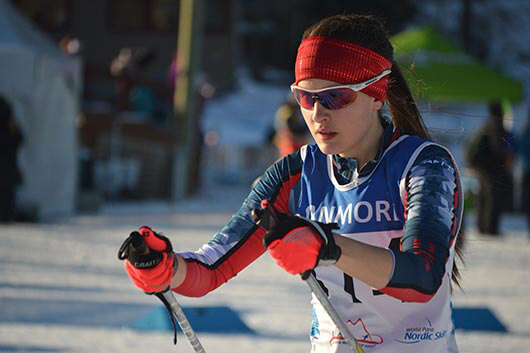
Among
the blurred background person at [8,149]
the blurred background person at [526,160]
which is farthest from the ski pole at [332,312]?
the blurred background person at [526,160]

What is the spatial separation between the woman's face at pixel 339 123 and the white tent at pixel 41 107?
1010 cm

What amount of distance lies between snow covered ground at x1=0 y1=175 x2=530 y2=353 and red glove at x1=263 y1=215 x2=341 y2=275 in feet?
4.65

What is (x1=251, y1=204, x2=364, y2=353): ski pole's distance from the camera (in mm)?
1998

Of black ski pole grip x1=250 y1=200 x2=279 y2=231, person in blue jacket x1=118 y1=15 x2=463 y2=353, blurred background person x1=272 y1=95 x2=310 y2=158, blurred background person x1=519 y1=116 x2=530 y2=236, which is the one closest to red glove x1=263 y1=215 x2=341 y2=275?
black ski pole grip x1=250 y1=200 x2=279 y2=231

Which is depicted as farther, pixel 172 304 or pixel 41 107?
pixel 41 107

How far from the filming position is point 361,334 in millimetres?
2455

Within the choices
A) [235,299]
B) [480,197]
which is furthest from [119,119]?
[235,299]

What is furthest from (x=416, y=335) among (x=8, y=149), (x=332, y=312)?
(x=8, y=149)

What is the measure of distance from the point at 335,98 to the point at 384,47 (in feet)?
0.83

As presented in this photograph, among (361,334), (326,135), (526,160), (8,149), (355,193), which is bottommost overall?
(8,149)

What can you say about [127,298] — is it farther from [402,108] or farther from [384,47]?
[384,47]

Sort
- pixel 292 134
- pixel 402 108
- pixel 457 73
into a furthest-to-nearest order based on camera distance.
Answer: pixel 457 73
pixel 292 134
pixel 402 108

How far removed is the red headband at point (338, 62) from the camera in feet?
7.79

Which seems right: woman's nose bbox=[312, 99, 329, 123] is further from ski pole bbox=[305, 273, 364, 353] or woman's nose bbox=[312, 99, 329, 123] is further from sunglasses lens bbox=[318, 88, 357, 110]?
ski pole bbox=[305, 273, 364, 353]
